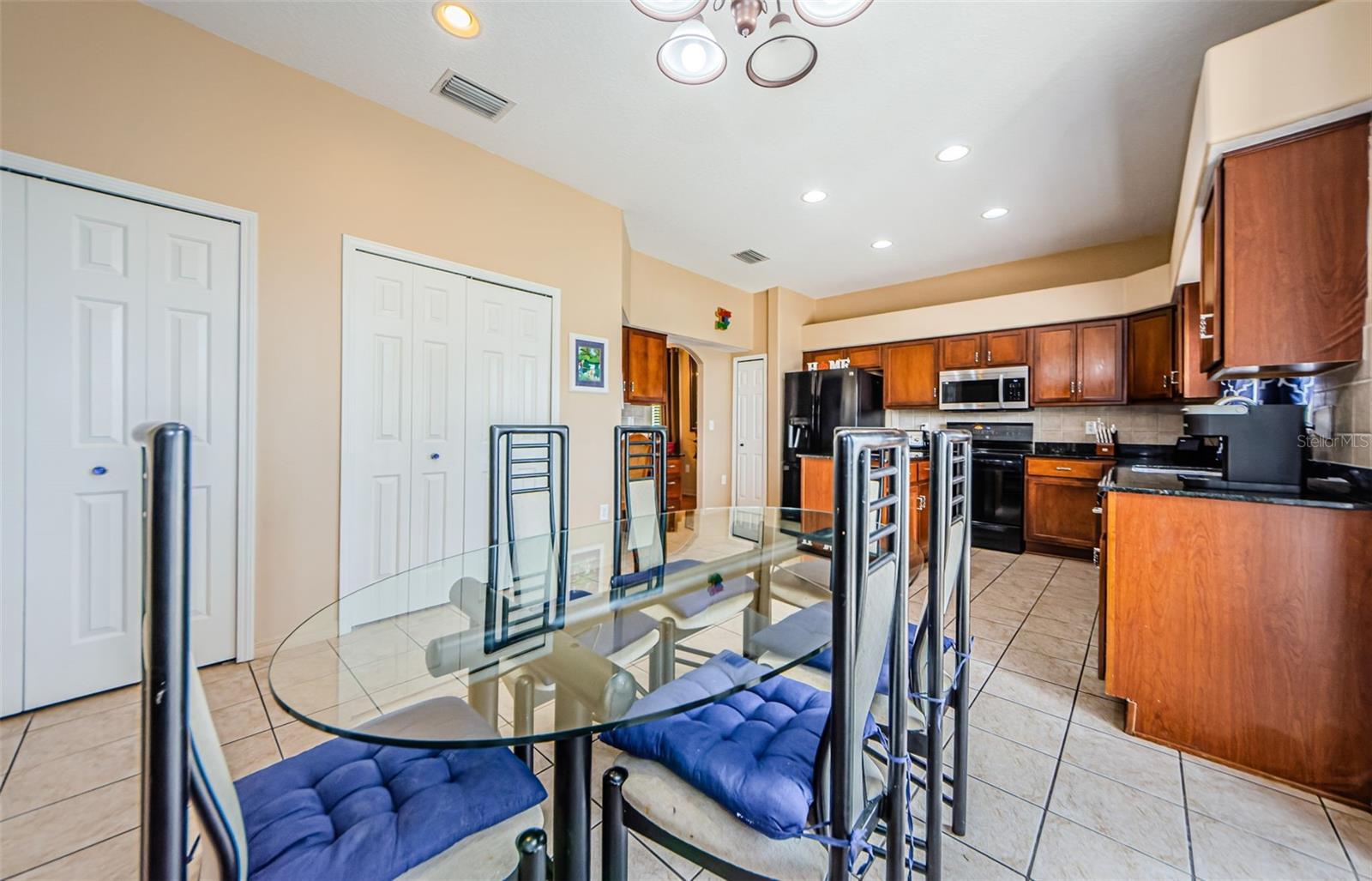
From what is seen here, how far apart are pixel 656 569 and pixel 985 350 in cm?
428

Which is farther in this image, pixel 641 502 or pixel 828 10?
pixel 641 502

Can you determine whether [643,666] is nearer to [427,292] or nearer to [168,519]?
[168,519]

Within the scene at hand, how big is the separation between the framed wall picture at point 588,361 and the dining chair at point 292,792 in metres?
2.67

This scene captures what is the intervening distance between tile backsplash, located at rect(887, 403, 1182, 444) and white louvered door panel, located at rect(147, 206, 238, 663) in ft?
17.9

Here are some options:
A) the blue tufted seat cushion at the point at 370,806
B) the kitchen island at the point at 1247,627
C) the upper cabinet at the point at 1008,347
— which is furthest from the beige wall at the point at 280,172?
the upper cabinet at the point at 1008,347

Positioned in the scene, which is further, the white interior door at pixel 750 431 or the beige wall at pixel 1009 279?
the white interior door at pixel 750 431

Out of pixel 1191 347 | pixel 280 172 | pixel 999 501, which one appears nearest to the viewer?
pixel 280 172

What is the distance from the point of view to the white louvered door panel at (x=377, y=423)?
8.41ft

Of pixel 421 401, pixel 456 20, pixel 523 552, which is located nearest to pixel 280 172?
pixel 456 20

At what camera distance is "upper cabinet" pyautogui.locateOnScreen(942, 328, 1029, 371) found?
458 centimetres

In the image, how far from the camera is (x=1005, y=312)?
4602 mm

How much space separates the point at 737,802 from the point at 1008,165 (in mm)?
3727

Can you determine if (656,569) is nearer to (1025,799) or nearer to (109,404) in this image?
(1025,799)

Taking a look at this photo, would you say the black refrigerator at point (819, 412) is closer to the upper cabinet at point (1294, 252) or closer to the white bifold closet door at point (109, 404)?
the upper cabinet at point (1294, 252)
